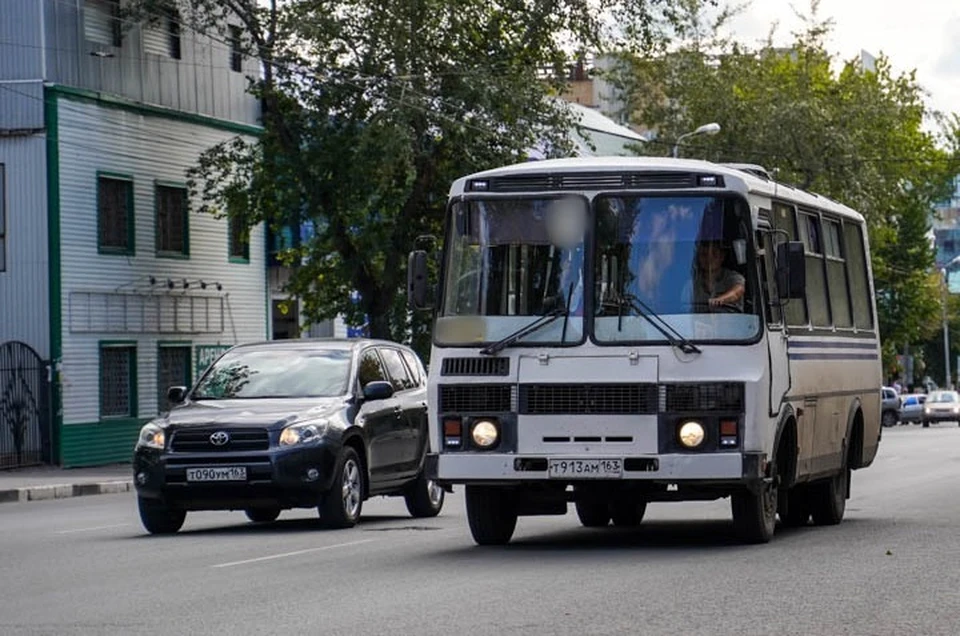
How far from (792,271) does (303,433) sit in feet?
16.7

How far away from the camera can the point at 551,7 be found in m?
42.5

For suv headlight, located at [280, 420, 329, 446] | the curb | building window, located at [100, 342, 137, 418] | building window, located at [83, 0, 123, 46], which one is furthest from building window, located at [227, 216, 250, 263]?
suv headlight, located at [280, 420, 329, 446]

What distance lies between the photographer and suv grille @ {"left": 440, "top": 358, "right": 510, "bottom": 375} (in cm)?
1558

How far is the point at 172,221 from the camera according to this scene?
145 feet

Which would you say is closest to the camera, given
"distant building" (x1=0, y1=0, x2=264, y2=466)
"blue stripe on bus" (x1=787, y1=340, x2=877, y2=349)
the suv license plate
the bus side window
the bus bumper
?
the bus bumper

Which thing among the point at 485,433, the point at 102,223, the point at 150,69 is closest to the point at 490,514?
the point at 485,433

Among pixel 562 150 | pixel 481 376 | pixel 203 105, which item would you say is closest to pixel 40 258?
pixel 203 105

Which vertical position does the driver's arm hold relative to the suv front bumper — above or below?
above

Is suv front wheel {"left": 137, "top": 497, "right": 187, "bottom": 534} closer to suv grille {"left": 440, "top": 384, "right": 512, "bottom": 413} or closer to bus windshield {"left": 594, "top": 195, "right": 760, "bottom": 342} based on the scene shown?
suv grille {"left": 440, "top": 384, "right": 512, "bottom": 413}

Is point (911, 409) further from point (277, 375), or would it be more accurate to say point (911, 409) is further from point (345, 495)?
point (345, 495)

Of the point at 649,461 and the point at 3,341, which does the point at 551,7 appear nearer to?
the point at 3,341

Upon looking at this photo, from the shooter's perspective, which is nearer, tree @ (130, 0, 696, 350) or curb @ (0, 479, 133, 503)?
curb @ (0, 479, 133, 503)

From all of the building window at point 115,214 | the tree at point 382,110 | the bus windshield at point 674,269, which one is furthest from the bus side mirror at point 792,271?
the building window at point 115,214

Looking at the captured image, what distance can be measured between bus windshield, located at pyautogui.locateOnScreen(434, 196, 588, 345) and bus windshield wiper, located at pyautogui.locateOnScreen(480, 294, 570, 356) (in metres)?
0.02
